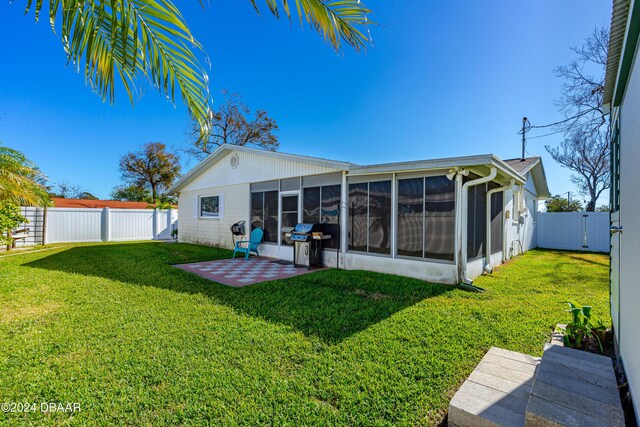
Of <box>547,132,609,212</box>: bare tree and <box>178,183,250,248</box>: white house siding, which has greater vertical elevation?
<box>547,132,609,212</box>: bare tree

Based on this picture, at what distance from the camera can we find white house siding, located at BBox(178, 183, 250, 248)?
10.1 metres

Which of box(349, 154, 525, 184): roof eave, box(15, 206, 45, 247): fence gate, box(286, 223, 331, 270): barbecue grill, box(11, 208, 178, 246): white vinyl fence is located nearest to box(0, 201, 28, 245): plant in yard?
box(11, 208, 178, 246): white vinyl fence

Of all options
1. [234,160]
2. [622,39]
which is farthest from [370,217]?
[234,160]

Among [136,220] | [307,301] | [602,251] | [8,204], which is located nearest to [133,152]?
[136,220]

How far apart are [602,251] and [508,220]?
625 cm

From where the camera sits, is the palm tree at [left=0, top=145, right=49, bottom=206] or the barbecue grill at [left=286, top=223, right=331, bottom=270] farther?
the palm tree at [left=0, top=145, right=49, bottom=206]

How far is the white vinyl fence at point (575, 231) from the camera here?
11344mm

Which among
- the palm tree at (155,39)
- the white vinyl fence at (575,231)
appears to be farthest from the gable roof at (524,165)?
the palm tree at (155,39)

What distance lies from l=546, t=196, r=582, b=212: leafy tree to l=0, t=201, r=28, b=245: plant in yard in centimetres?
3003

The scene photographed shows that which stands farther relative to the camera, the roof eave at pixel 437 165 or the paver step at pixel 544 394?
the roof eave at pixel 437 165

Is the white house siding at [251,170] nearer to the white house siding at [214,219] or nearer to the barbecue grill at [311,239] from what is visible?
the white house siding at [214,219]

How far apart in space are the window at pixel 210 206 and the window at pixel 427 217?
7.62m

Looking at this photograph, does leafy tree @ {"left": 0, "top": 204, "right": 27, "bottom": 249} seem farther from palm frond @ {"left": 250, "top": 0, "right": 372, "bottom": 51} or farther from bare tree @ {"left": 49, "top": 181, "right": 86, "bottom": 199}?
bare tree @ {"left": 49, "top": 181, "right": 86, "bottom": 199}

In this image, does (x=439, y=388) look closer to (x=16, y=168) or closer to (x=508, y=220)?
(x=508, y=220)
